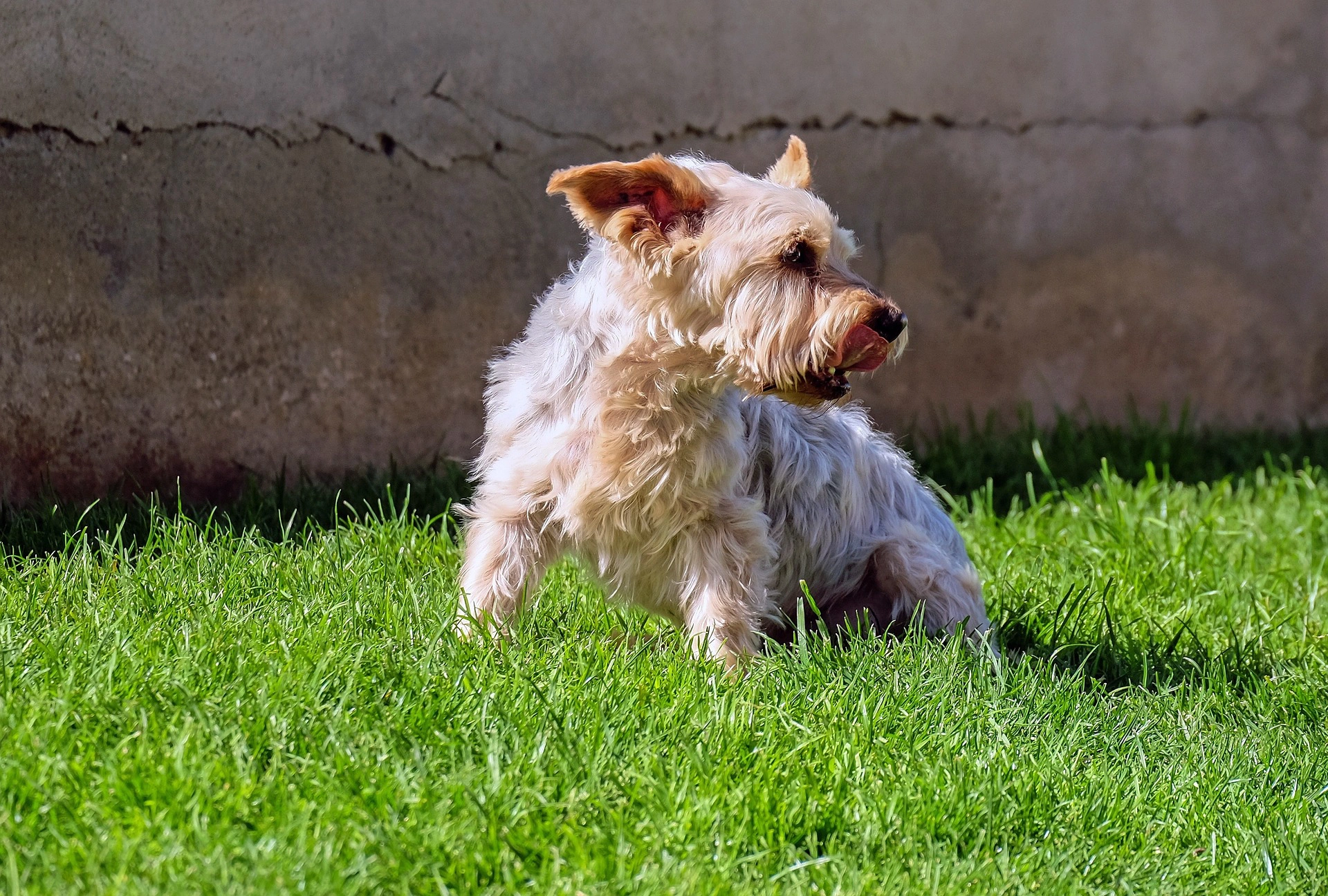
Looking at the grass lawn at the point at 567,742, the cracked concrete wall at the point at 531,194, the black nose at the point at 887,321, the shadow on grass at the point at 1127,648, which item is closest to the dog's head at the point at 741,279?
the black nose at the point at 887,321

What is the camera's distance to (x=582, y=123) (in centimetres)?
501

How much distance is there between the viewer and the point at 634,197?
3.08m

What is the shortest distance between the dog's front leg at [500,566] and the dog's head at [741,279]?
1.92 feet

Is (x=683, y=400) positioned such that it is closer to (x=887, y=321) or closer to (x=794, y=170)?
(x=887, y=321)

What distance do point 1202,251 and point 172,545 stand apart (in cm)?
505

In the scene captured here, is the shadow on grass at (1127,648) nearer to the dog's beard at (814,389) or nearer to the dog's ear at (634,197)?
the dog's beard at (814,389)

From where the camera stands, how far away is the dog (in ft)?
9.97

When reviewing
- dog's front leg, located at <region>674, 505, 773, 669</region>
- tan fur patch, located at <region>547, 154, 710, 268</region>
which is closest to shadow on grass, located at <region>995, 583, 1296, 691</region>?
dog's front leg, located at <region>674, 505, 773, 669</region>

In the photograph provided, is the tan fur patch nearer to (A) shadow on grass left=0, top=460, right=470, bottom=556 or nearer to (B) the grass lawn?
(B) the grass lawn

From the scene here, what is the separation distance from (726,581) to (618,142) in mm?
2400

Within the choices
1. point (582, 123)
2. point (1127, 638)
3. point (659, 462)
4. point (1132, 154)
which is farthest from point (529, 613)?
point (1132, 154)

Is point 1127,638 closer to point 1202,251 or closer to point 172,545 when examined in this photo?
point 172,545

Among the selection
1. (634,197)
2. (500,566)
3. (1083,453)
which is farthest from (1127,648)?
(1083,453)

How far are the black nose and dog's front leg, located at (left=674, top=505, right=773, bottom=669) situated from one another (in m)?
0.54
